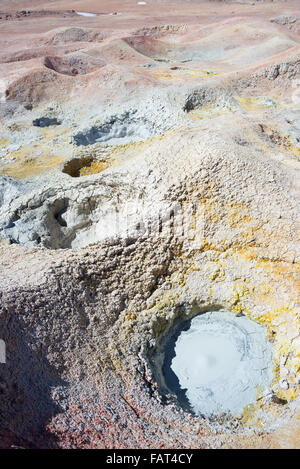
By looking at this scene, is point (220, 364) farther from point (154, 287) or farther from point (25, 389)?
point (25, 389)

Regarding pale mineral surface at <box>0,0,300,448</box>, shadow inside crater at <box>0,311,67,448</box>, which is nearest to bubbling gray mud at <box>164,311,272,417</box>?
pale mineral surface at <box>0,0,300,448</box>

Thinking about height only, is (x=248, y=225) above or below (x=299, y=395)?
above

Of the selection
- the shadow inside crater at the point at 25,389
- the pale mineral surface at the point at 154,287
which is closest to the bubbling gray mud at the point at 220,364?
the pale mineral surface at the point at 154,287

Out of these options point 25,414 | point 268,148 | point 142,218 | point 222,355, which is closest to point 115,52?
point 268,148

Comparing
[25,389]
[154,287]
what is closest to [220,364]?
[154,287]

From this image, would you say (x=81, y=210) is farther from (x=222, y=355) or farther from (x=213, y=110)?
(x=213, y=110)
